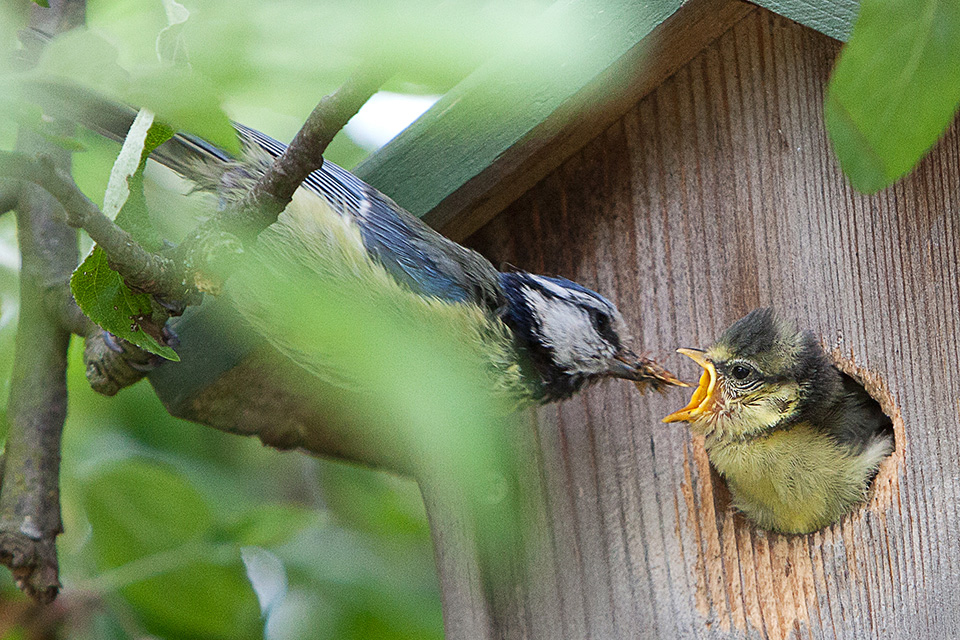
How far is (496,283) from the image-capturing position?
121 centimetres

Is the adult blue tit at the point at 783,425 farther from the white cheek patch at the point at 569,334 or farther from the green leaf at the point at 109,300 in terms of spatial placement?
the green leaf at the point at 109,300

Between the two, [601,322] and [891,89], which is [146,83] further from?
[601,322]

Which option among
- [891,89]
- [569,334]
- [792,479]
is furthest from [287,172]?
[792,479]

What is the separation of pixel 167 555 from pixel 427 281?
58 centimetres

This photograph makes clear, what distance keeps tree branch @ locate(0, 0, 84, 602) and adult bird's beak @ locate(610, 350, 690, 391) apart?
2.31 ft

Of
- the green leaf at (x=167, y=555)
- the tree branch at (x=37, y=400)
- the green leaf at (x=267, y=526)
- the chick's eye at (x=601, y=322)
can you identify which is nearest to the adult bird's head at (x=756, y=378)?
the chick's eye at (x=601, y=322)

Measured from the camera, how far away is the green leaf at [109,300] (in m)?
0.68

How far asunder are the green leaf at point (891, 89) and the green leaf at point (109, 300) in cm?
48

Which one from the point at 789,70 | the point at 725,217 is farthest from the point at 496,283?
the point at 789,70

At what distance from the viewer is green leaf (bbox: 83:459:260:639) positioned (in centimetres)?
131

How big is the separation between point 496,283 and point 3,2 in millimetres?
851

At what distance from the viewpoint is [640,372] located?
3.83ft

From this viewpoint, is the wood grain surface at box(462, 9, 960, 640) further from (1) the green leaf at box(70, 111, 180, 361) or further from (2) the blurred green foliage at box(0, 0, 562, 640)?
(1) the green leaf at box(70, 111, 180, 361)

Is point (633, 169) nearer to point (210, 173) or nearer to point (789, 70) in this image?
point (789, 70)
